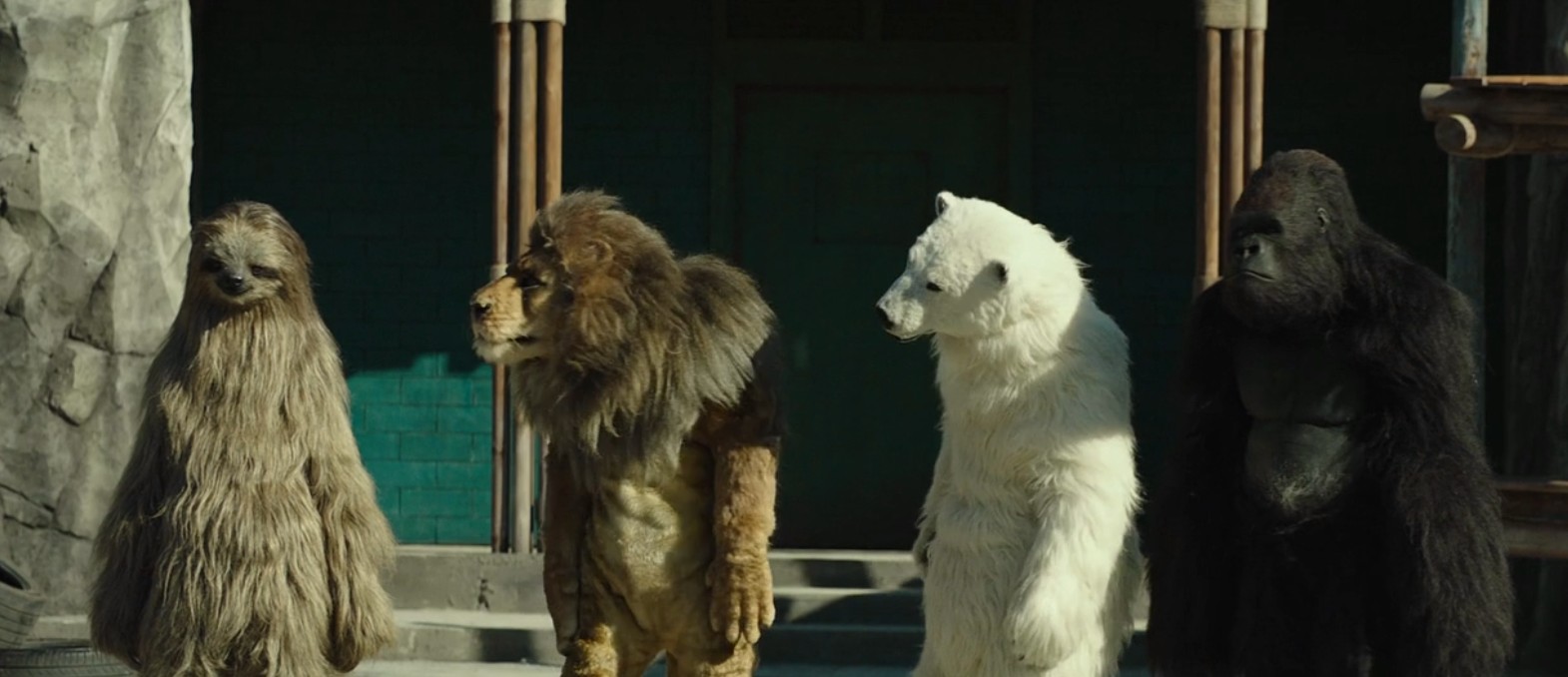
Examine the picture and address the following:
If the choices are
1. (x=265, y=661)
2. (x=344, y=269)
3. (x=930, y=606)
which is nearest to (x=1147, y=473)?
(x=344, y=269)

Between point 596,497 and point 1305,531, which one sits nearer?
point 1305,531

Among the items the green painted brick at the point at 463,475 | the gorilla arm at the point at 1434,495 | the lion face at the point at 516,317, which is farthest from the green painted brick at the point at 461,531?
the gorilla arm at the point at 1434,495

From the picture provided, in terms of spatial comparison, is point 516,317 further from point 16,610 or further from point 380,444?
point 380,444

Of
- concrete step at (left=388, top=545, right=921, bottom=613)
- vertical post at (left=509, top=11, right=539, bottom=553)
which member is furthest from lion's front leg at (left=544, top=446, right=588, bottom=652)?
concrete step at (left=388, top=545, right=921, bottom=613)

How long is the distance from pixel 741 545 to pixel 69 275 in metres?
4.99

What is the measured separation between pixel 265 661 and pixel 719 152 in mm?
5699

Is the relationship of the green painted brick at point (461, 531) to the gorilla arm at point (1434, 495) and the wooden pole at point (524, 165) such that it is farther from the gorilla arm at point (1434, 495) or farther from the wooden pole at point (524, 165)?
the gorilla arm at point (1434, 495)

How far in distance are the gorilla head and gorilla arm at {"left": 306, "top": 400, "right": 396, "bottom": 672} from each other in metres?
2.14

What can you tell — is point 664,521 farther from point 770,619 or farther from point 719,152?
point 719,152

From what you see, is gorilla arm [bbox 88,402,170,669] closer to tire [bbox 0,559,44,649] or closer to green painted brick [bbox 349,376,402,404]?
tire [bbox 0,559,44,649]

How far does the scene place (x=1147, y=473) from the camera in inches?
424

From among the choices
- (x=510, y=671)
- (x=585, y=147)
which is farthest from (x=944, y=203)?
(x=585, y=147)

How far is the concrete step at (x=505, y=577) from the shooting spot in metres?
9.45

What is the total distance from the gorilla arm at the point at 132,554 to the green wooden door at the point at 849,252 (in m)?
5.35
